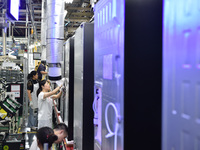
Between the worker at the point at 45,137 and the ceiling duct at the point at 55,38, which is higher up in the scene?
the ceiling duct at the point at 55,38

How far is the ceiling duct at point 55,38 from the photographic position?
3.71 metres

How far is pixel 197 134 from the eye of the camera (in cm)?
105

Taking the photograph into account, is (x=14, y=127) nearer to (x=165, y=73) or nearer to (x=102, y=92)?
(x=102, y=92)

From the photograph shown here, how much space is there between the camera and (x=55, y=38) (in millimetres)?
3787

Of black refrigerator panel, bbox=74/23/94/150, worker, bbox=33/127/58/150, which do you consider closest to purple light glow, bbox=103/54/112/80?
black refrigerator panel, bbox=74/23/94/150

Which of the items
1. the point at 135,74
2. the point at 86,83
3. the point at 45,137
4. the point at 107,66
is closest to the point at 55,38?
the point at 86,83

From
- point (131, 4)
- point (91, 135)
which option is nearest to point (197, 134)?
point (131, 4)

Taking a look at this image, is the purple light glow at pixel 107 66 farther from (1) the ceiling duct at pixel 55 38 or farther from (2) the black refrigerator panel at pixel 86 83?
(1) the ceiling duct at pixel 55 38

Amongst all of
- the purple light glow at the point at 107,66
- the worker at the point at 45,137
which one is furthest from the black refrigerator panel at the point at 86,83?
the purple light glow at the point at 107,66

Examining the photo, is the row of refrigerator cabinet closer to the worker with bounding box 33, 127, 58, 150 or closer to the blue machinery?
the blue machinery

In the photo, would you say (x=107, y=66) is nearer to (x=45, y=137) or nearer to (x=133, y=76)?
(x=133, y=76)

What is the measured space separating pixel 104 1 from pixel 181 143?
4.30 ft

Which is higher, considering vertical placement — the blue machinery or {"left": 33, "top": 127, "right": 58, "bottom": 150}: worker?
the blue machinery

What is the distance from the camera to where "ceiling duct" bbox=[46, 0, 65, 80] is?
3709 millimetres
